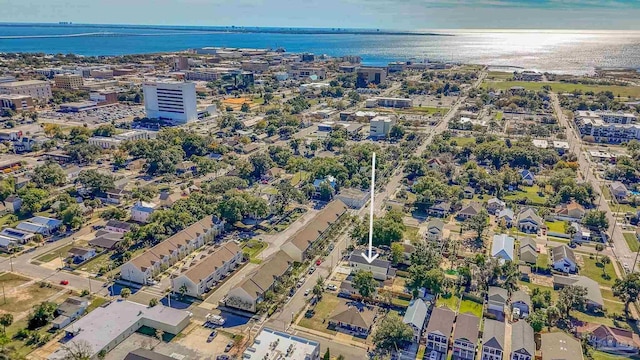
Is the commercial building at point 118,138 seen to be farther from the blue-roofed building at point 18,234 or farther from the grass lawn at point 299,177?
the grass lawn at point 299,177

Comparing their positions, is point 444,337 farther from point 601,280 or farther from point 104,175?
point 104,175

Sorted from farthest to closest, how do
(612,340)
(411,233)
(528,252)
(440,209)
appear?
(440,209) → (411,233) → (528,252) → (612,340)

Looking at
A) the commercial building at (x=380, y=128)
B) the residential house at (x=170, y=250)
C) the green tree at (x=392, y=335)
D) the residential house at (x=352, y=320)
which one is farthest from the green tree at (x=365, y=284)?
the commercial building at (x=380, y=128)

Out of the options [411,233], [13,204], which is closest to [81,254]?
[13,204]

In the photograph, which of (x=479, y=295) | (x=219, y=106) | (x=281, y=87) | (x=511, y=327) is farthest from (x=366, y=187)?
(x=281, y=87)

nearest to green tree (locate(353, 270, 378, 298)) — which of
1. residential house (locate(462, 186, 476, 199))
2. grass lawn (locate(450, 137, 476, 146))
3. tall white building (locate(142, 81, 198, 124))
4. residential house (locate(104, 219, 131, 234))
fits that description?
Result: residential house (locate(104, 219, 131, 234))

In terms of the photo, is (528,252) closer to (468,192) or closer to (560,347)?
(560,347)

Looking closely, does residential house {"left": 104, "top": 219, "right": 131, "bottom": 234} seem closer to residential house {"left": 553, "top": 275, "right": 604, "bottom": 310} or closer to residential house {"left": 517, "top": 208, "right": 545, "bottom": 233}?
residential house {"left": 553, "top": 275, "right": 604, "bottom": 310}

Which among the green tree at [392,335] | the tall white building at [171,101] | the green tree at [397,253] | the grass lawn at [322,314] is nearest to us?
the green tree at [392,335]
